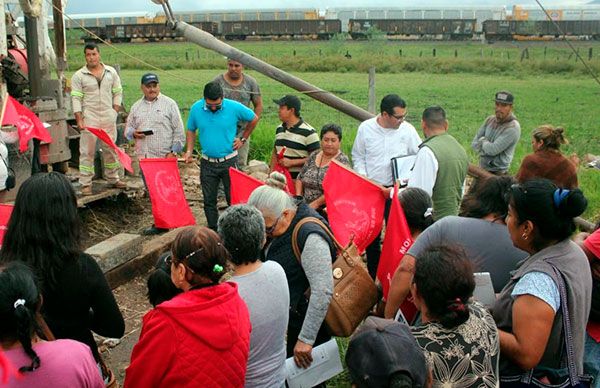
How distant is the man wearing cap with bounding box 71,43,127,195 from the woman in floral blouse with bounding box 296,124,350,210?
121 inches

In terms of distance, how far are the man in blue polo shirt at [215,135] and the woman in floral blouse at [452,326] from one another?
463 cm

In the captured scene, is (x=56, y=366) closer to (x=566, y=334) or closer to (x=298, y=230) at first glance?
(x=298, y=230)

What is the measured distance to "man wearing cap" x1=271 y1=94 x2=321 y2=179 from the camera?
21.2 ft

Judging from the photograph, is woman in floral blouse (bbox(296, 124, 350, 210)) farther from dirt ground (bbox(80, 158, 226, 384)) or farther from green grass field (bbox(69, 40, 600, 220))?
green grass field (bbox(69, 40, 600, 220))

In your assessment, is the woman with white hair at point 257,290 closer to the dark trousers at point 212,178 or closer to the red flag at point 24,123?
the red flag at point 24,123

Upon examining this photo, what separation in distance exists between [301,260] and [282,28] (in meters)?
63.0

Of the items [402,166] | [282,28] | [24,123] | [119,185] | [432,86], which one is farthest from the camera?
[282,28]

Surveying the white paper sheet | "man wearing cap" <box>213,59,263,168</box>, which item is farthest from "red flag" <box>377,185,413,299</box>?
"man wearing cap" <box>213,59,263,168</box>

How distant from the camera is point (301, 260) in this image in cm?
352

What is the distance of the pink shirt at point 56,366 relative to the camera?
221cm

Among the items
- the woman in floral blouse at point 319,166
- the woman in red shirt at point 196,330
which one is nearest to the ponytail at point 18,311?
the woman in red shirt at point 196,330

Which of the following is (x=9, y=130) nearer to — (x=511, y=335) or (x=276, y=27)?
(x=511, y=335)

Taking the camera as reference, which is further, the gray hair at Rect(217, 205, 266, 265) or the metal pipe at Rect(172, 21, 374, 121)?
the metal pipe at Rect(172, 21, 374, 121)

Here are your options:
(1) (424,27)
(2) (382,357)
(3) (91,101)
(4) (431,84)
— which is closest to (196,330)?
(2) (382,357)
